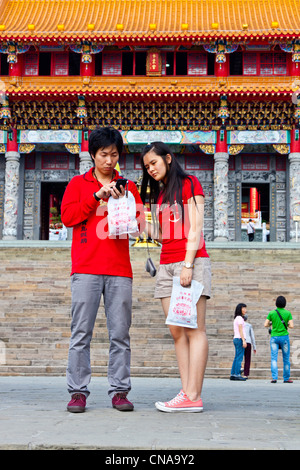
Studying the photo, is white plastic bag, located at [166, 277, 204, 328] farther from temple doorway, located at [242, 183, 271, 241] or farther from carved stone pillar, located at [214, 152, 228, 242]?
temple doorway, located at [242, 183, 271, 241]

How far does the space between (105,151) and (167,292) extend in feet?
3.18

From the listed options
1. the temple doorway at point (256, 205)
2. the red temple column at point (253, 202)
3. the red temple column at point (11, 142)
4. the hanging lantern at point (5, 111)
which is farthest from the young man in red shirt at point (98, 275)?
the red temple column at point (253, 202)

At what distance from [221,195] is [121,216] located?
15.4 metres

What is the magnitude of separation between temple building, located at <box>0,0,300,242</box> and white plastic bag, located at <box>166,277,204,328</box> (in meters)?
14.8

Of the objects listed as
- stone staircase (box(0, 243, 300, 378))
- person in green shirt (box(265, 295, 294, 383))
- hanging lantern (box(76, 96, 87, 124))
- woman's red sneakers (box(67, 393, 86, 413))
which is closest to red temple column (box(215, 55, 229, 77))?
hanging lantern (box(76, 96, 87, 124))

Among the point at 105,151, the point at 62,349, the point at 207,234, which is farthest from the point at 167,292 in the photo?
the point at 207,234

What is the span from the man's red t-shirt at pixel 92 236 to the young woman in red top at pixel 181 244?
167 millimetres

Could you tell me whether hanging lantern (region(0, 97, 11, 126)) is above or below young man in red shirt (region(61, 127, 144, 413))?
above

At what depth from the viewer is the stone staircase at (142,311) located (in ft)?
28.9

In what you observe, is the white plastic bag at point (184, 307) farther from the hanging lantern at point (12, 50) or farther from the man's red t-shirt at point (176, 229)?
the hanging lantern at point (12, 50)

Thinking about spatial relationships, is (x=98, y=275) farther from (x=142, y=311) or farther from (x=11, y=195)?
(x=11, y=195)

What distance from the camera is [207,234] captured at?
2008 centimetres

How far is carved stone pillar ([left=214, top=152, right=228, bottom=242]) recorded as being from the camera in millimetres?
19109

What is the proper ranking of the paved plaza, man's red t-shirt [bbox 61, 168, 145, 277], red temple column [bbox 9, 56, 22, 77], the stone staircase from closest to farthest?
the paved plaza, man's red t-shirt [bbox 61, 168, 145, 277], the stone staircase, red temple column [bbox 9, 56, 22, 77]
